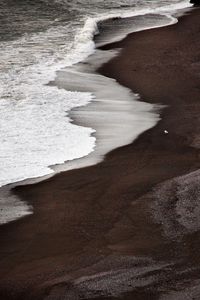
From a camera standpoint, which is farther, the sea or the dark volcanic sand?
the sea

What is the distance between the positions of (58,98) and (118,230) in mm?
5433

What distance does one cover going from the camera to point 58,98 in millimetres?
10562

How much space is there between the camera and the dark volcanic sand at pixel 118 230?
14.8 feet

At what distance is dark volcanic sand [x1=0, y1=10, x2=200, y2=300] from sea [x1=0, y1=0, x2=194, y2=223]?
0.33 m

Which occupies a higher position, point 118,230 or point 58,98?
point 118,230

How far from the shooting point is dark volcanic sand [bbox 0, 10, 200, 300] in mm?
4516

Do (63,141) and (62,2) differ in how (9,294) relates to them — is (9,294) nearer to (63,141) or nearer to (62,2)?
(63,141)

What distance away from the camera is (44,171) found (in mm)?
7062

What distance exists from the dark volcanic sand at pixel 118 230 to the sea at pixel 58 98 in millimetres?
Result: 328

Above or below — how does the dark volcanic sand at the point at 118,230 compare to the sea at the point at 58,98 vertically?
above

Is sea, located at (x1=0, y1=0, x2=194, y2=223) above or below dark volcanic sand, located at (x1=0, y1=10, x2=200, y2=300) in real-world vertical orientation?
below

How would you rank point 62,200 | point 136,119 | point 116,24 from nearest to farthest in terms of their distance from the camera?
point 62,200, point 136,119, point 116,24

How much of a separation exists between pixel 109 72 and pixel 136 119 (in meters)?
4.12

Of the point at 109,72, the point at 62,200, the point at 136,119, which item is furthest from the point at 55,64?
the point at 62,200
